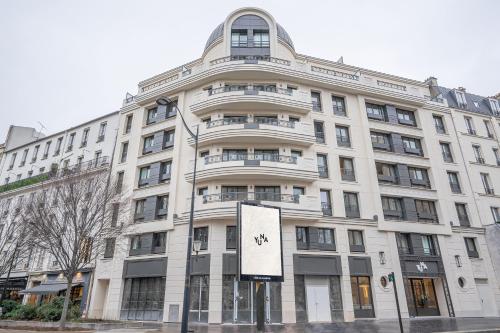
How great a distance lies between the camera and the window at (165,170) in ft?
83.7

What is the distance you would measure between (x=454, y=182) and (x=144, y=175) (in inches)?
1104

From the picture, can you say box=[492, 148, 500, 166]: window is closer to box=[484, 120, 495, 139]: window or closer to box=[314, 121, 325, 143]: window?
box=[484, 120, 495, 139]: window

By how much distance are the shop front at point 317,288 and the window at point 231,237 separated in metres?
4.29

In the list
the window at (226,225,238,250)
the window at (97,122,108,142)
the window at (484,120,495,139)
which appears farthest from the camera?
the window at (484,120,495,139)

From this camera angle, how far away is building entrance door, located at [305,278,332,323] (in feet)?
68.1

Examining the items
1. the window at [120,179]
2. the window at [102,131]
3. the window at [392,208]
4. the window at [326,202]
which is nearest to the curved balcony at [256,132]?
the window at [326,202]

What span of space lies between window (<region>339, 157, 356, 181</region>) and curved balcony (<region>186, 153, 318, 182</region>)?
3442 millimetres

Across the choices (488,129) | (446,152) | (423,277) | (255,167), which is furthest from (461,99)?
(255,167)

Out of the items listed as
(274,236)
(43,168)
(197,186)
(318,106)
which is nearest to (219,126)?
(197,186)

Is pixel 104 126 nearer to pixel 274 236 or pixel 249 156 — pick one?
pixel 249 156

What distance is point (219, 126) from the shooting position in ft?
77.3

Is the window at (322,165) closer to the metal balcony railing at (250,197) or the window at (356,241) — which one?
the metal balcony railing at (250,197)

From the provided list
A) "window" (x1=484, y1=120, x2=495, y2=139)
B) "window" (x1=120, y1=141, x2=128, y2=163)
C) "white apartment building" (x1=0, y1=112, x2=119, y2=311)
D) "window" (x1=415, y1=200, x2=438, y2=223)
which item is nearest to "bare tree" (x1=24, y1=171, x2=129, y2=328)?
"white apartment building" (x1=0, y1=112, x2=119, y2=311)

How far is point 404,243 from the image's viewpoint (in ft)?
82.3
